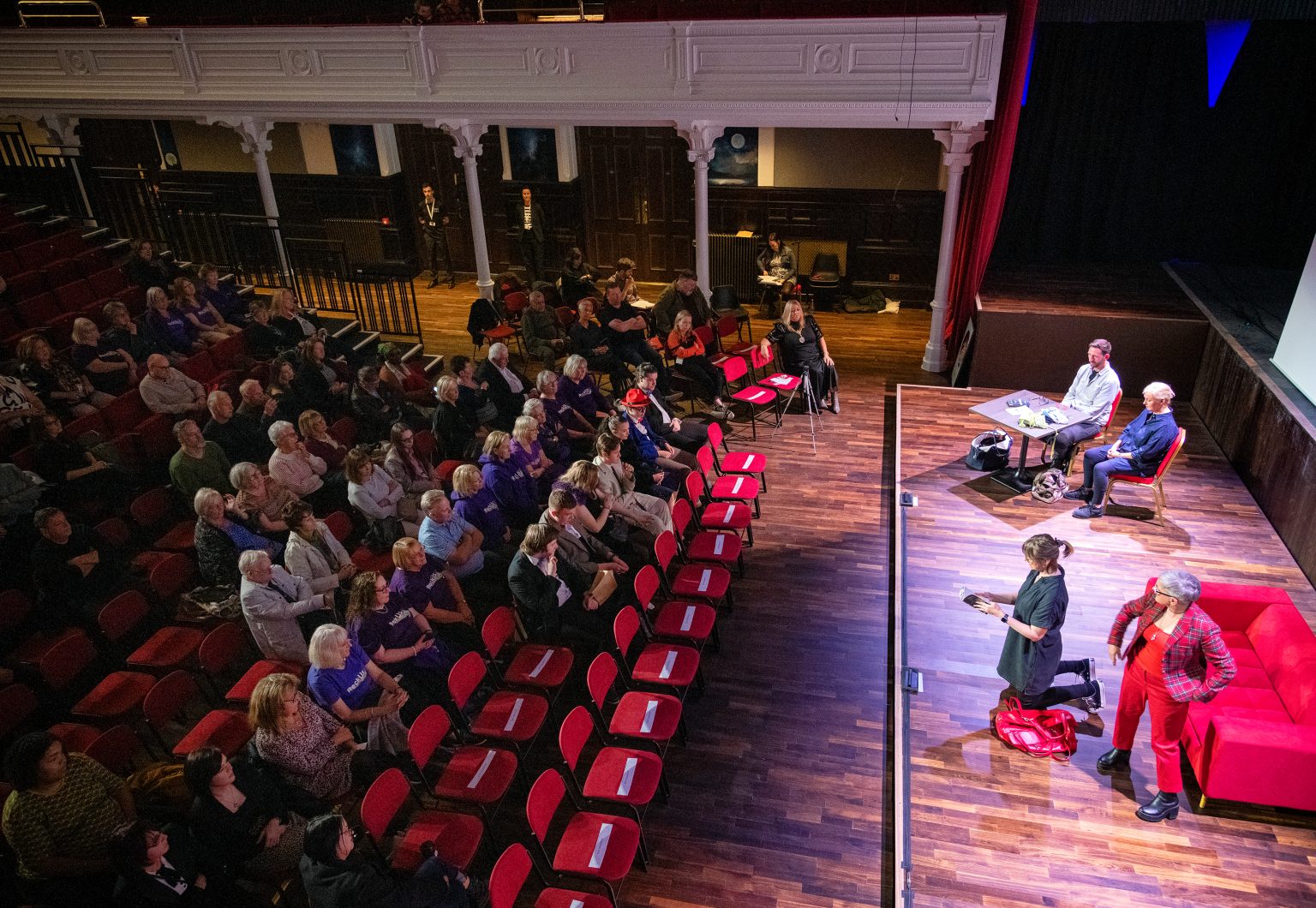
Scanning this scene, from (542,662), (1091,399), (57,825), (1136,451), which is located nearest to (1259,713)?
(1136,451)

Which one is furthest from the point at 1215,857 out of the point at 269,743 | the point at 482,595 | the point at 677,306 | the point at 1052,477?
the point at 677,306

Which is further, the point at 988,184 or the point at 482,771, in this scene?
the point at 988,184

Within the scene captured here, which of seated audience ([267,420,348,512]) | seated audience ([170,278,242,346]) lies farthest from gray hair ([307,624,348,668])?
seated audience ([170,278,242,346])

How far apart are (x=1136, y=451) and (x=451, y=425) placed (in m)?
5.82

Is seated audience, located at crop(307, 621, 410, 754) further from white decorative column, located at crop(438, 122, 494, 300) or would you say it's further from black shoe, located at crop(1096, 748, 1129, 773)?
white decorative column, located at crop(438, 122, 494, 300)

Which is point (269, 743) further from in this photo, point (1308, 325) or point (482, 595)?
point (1308, 325)

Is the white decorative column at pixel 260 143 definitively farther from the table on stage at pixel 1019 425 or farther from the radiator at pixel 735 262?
the table on stage at pixel 1019 425

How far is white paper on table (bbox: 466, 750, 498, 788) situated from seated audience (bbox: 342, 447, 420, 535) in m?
2.04

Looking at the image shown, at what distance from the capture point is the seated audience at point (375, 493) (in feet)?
19.9

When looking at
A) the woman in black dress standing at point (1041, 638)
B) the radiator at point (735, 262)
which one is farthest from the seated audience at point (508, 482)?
the radiator at point (735, 262)

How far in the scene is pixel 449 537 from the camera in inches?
222

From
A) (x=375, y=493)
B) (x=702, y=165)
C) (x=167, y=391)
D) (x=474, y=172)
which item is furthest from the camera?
(x=474, y=172)

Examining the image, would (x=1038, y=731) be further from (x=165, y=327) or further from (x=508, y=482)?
(x=165, y=327)

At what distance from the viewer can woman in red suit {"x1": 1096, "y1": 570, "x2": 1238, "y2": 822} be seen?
4.31 metres
